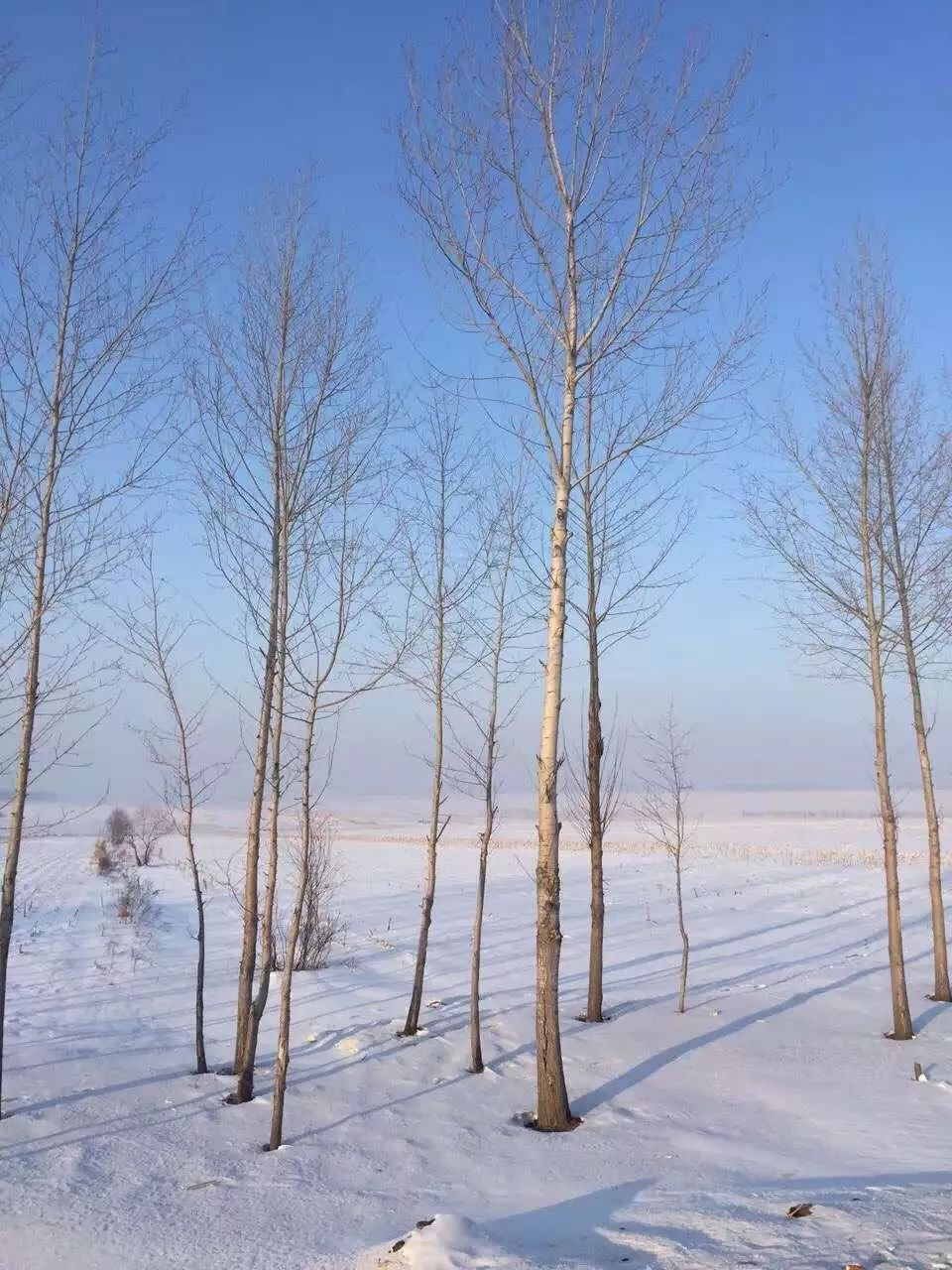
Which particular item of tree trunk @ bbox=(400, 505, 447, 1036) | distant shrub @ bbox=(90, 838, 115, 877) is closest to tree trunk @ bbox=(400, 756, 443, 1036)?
tree trunk @ bbox=(400, 505, 447, 1036)

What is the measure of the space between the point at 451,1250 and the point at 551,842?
3280 mm

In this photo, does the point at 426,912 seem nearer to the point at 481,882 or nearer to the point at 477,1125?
the point at 481,882

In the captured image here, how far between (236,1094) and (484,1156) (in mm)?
2640

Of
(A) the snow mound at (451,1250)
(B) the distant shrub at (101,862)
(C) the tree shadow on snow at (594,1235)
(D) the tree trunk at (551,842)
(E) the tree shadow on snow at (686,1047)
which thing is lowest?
(B) the distant shrub at (101,862)

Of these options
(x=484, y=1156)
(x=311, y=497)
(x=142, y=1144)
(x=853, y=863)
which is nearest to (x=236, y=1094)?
(x=142, y=1144)

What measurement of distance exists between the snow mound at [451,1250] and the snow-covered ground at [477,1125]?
2 centimetres

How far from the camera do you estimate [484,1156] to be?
744 centimetres

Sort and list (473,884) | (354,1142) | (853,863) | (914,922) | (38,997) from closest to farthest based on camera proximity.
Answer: (354,1142) < (38,997) < (914,922) < (473,884) < (853,863)

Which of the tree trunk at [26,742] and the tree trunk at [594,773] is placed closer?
the tree trunk at [26,742]

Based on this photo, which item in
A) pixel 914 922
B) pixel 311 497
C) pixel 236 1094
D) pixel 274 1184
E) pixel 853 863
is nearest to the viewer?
pixel 274 1184

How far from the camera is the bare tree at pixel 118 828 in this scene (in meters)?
42.5

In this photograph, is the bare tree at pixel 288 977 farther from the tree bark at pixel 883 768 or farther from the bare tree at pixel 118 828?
the bare tree at pixel 118 828

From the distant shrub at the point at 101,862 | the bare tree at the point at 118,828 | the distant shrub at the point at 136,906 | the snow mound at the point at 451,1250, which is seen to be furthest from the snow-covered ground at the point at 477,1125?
the bare tree at the point at 118,828

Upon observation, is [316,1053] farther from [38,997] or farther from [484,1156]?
[38,997]
